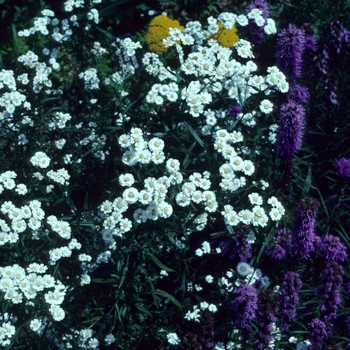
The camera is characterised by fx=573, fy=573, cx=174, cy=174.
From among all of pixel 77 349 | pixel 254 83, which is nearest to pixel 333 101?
pixel 254 83

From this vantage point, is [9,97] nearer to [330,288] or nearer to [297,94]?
[297,94]

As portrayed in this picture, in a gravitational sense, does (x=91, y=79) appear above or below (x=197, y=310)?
above

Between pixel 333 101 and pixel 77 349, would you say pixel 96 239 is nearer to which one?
pixel 77 349

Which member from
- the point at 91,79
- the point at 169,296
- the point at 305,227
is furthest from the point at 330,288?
the point at 91,79

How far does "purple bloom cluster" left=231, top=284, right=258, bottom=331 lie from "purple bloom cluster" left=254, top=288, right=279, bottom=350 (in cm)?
13

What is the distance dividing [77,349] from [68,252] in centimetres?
71

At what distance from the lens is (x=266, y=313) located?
338cm

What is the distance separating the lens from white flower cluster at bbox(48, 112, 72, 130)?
14.0ft

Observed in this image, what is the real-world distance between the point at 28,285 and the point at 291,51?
253 centimetres

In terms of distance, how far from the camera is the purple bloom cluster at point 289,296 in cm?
366

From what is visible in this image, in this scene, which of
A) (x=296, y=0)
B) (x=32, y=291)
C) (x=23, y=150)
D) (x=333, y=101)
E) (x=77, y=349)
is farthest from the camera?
(x=296, y=0)

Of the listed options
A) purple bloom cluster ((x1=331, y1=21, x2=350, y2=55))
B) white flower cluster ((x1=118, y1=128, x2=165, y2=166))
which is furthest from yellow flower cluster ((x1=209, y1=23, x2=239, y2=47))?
white flower cluster ((x1=118, y1=128, x2=165, y2=166))

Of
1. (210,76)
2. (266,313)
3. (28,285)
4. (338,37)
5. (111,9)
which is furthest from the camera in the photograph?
→ (111,9)

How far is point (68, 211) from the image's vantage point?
176 inches
